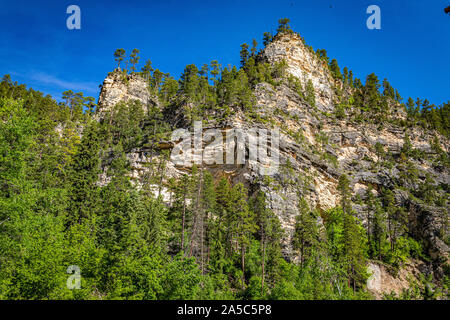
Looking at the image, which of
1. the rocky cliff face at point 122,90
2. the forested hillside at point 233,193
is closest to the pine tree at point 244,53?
the forested hillside at point 233,193

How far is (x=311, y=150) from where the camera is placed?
2315 inches

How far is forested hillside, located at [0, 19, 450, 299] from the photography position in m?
18.7

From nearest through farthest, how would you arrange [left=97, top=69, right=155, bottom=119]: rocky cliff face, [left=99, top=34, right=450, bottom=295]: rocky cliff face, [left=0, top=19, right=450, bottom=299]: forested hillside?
[left=0, top=19, right=450, bottom=299]: forested hillside, [left=99, top=34, right=450, bottom=295]: rocky cliff face, [left=97, top=69, right=155, bottom=119]: rocky cliff face

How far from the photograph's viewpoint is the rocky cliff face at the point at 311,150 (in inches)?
1866

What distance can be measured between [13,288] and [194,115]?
135 feet

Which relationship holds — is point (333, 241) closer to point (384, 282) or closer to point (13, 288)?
point (384, 282)

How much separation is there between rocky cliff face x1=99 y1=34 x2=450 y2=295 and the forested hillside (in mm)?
299

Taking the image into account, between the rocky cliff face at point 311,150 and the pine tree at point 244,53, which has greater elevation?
the pine tree at point 244,53

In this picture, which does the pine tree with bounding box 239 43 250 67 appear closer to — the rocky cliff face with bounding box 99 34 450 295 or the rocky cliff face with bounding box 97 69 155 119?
the rocky cliff face with bounding box 99 34 450 295

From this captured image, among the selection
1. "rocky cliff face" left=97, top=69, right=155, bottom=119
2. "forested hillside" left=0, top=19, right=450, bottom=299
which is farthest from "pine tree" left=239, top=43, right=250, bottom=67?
"rocky cliff face" left=97, top=69, right=155, bottom=119

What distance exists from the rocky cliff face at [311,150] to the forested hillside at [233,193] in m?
0.30

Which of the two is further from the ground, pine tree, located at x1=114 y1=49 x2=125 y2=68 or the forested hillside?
pine tree, located at x1=114 y1=49 x2=125 y2=68

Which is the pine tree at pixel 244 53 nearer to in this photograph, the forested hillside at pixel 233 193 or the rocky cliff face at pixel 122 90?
the forested hillside at pixel 233 193
